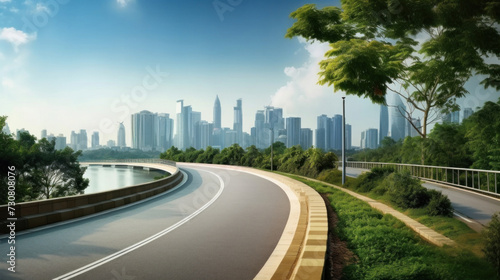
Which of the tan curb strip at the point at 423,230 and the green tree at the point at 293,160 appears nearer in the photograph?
the tan curb strip at the point at 423,230

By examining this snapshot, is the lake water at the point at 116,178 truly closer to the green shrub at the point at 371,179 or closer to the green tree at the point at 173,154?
the green tree at the point at 173,154

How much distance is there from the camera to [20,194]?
43.7 meters

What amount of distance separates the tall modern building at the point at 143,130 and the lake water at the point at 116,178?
9.23m

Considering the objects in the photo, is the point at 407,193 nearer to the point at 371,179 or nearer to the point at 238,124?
the point at 371,179

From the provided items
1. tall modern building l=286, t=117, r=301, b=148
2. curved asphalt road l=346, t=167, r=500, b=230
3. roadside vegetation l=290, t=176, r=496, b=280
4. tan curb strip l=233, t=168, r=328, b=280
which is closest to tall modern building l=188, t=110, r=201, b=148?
tall modern building l=286, t=117, r=301, b=148

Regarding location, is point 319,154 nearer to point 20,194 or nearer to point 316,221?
point 316,221

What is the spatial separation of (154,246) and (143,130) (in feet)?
370

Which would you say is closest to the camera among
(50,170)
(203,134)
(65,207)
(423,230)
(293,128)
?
(423,230)

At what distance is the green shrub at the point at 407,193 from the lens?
11.2m

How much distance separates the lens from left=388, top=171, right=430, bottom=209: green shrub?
11.2 metres

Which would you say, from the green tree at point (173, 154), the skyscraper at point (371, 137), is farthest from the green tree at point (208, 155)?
the skyscraper at point (371, 137)

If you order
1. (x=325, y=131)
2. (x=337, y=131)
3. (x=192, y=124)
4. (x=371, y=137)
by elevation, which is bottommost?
(x=337, y=131)

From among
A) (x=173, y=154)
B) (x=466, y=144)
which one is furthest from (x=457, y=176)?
(x=173, y=154)

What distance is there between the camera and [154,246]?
294 inches
